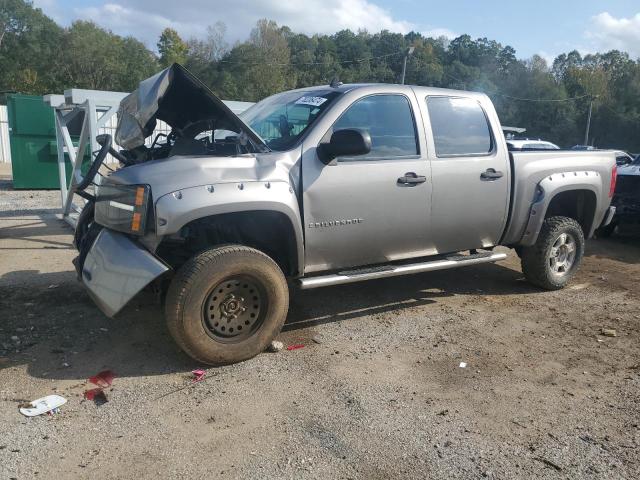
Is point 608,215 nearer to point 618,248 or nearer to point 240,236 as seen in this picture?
point 618,248

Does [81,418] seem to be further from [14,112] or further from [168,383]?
[14,112]

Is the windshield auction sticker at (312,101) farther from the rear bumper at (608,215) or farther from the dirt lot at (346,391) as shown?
the rear bumper at (608,215)

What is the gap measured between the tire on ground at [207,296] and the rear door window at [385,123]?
119 cm

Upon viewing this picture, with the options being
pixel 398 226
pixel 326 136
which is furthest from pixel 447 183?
pixel 326 136

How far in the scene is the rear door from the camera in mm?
4812

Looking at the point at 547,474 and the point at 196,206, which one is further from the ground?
the point at 196,206

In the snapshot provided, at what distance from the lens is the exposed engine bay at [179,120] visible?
13.1ft

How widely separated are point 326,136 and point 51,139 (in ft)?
37.5

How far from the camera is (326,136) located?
423 centimetres

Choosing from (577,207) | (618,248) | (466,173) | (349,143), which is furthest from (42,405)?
(618,248)

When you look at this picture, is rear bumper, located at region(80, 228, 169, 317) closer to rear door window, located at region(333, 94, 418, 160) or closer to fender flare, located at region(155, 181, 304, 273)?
fender flare, located at region(155, 181, 304, 273)

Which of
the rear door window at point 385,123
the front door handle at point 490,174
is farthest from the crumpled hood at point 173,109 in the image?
the front door handle at point 490,174

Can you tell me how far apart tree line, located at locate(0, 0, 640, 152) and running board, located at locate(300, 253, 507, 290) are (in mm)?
50690

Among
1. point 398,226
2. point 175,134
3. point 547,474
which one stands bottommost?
point 547,474
